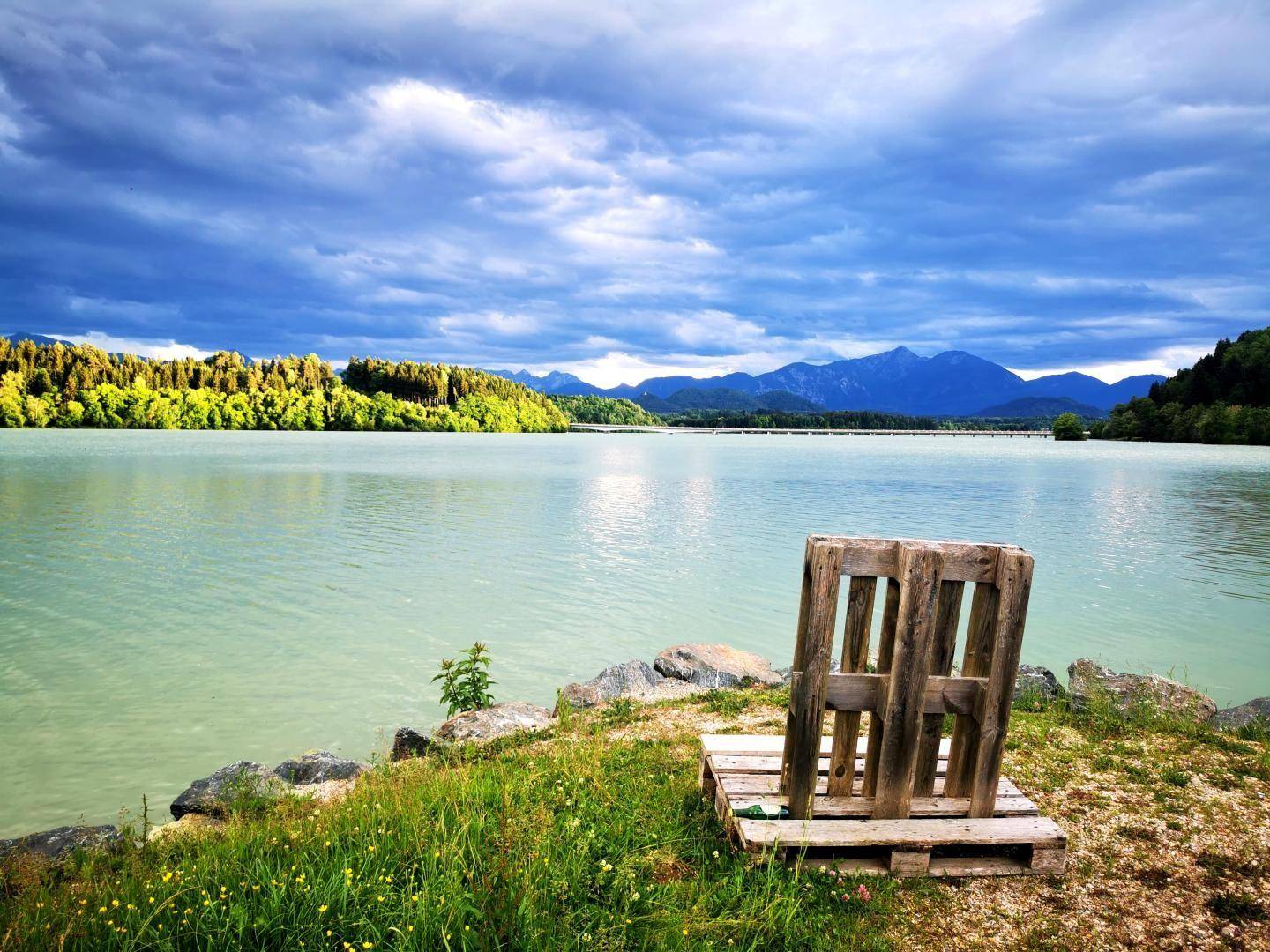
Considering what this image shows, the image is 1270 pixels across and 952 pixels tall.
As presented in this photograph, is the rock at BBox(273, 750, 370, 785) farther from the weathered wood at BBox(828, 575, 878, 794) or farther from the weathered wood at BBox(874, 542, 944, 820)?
the weathered wood at BBox(874, 542, 944, 820)

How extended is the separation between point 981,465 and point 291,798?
111476mm

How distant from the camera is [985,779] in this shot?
5.86 meters

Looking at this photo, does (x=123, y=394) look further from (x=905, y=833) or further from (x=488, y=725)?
(x=905, y=833)

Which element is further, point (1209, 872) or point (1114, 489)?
point (1114, 489)

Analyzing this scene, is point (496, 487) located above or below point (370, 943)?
below

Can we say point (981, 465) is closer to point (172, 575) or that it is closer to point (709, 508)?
point (709, 508)

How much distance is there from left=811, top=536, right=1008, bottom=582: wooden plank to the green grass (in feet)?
7.76

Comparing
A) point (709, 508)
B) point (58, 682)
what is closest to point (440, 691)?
point (58, 682)

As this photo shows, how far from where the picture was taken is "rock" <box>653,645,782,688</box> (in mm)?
13383

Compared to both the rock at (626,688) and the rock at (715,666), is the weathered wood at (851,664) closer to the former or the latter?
the rock at (626,688)

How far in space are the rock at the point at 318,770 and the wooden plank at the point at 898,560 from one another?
7.08 m

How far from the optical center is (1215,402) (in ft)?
509

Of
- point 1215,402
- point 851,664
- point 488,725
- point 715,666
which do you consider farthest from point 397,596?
point 1215,402

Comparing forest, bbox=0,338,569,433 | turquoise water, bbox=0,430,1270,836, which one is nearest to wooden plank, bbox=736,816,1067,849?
turquoise water, bbox=0,430,1270,836
